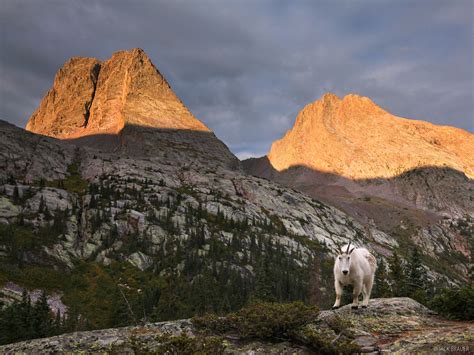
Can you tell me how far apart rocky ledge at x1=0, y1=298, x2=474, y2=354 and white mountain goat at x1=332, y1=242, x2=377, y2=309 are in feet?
4.82

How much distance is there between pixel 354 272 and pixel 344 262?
3.69 feet

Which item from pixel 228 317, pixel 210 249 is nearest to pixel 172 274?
pixel 210 249

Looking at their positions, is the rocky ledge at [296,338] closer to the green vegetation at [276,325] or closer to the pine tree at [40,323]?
the green vegetation at [276,325]

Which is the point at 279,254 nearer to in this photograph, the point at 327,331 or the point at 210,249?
the point at 210,249

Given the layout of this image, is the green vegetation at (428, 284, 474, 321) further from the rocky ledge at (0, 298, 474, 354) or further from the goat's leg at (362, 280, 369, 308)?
the goat's leg at (362, 280, 369, 308)

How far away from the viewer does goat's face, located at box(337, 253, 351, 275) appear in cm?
1438

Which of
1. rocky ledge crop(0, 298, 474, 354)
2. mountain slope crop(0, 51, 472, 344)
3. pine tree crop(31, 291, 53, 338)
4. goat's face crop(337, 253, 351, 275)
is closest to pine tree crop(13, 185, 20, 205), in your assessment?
mountain slope crop(0, 51, 472, 344)

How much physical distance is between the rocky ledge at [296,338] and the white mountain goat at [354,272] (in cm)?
147

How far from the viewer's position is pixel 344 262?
14695mm

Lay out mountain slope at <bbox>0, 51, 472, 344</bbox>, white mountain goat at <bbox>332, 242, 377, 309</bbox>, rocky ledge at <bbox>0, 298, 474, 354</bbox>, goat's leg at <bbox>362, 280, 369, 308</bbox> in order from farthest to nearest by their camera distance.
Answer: mountain slope at <bbox>0, 51, 472, 344</bbox> < goat's leg at <bbox>362, 280, 369, 308</bbox> < white mountain goat at <bbox>332, 242, 377, 309</bbox> < rocky ledge at <bbox>0, 298, 474, 354</bbox>

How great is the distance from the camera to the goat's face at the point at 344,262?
14.4m

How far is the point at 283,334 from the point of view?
11.4 m

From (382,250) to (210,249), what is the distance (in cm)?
10658

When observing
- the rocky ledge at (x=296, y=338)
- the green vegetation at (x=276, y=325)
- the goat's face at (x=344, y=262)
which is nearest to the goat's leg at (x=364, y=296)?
the rocky ledge at (x=296, y=338)
